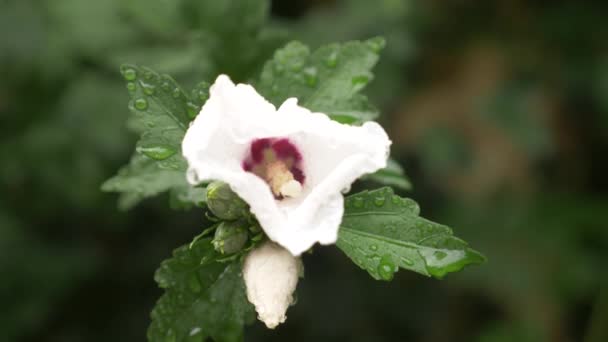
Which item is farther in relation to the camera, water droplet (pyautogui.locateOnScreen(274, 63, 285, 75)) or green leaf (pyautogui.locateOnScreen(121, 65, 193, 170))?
water droplet (pyautogui.locateOnScreen(274, 63, 285, 75))

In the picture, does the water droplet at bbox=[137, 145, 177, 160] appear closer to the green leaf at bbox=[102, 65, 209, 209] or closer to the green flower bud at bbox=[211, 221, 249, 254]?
the green leaf at bbox=[102, 65, 209, 209]

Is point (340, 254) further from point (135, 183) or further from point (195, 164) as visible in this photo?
point (195, 164)

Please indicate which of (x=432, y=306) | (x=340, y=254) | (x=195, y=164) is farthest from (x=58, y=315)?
(x=195, y=164)

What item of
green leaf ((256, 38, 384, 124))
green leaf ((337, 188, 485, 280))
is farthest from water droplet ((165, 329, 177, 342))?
green leaf ((256, 38, 384, 124))

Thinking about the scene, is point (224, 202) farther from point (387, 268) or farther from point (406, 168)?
point (406, 168)

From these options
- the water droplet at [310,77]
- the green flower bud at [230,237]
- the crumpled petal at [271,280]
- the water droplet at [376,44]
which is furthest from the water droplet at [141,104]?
the water droplet at [376,44]

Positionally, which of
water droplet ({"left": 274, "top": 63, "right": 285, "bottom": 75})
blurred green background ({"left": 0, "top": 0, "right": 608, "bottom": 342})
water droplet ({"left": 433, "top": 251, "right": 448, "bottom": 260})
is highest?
water droplet ({"left": 274, "top": 63, "right": 285, "bottom": 75})

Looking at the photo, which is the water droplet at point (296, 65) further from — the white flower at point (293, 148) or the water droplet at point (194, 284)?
the water droplet at point (194, 284)
